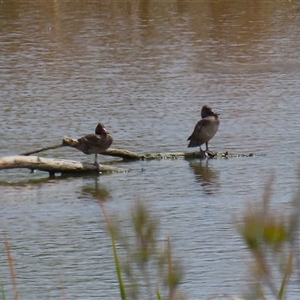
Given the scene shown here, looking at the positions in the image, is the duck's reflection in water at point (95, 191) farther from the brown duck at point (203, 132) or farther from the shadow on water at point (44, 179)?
the brown duck at point (203, 132)

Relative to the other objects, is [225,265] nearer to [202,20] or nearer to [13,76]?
[13,76]

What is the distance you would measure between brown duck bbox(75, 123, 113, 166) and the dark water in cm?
36

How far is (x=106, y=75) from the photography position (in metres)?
18.2

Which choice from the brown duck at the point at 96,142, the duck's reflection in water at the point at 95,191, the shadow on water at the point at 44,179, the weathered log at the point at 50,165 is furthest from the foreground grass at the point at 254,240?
the brown duck at the point at 96,142

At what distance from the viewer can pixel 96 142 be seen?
36.5 feet

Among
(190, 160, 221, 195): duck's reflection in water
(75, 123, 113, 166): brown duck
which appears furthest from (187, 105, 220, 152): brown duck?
(75, 123, 113, 166): brown duck

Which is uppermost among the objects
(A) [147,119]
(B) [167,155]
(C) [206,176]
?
(A) [147,119]

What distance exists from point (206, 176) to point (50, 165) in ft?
5.41

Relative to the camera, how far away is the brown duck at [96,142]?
36.5 feet

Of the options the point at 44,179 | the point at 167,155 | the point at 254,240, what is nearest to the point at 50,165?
the point at 44,179

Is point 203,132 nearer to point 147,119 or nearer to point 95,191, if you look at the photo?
point 95,191

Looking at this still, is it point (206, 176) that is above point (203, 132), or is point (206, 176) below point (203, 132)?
below

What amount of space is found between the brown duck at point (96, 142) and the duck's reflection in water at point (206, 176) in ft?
3.33

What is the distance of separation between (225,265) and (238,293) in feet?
2.88
